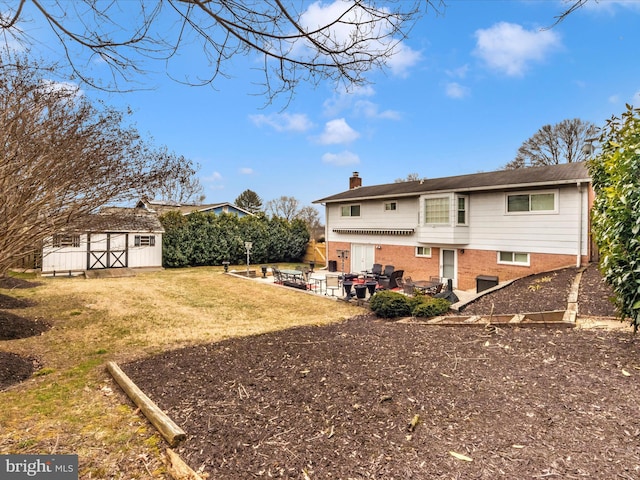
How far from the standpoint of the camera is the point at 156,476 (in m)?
3.04

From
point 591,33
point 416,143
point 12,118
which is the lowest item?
point 12,118

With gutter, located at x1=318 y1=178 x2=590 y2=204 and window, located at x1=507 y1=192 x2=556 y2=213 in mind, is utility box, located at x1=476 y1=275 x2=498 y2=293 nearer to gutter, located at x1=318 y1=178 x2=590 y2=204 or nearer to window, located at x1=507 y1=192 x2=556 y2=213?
window, located at x1=507 y1=192 x2=556 y2=213

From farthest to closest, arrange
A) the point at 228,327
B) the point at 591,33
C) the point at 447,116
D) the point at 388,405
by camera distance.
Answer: the point at 447,116 → the point at 228,327 → the point at 591,33 → the point at 388,405

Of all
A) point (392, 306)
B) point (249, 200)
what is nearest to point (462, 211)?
point (392, 306)

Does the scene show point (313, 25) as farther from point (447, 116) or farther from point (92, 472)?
point (447, 116)

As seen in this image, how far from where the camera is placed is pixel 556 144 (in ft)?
98.8

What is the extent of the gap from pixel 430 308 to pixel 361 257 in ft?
40.8

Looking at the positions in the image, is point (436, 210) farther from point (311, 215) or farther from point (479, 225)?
point (311, 215)

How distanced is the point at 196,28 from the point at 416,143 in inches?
713

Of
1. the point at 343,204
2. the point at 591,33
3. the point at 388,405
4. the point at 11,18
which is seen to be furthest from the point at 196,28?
the point at 343,204

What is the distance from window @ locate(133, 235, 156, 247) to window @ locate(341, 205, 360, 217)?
13020 millimetres

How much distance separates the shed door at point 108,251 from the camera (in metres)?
21.3

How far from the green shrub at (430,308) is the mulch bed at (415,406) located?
3089 mm

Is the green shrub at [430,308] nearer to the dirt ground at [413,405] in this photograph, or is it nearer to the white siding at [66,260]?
the dirt ground at [413,405]
